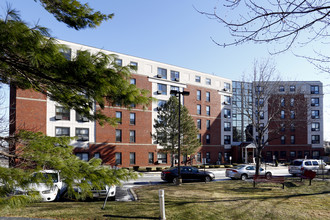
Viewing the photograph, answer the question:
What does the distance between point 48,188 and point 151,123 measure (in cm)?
3576

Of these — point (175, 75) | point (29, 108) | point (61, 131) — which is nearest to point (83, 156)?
point (61, 131)

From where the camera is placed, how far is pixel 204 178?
21781 millimetres

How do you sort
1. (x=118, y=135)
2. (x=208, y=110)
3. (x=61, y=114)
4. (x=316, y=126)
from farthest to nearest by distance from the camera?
(x=316, y=126) < (x=208, y=110) < (x=118, y=135) < (x=61, y=114)

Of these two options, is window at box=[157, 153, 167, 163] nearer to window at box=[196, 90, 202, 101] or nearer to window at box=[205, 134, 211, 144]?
window at box=[205, 134, 211, 144]

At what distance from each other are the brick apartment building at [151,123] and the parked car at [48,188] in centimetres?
1012

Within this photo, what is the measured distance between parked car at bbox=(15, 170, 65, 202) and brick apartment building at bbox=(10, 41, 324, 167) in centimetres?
1012

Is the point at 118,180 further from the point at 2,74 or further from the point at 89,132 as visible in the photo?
the point at 89,132

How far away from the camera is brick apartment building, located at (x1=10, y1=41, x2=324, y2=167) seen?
30781 millimetres

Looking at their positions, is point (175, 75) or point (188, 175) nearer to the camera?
point (188, 175)

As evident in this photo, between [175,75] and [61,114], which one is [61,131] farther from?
[175,75]

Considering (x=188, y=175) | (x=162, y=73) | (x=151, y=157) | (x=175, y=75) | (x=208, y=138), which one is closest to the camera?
(x=188, y=175)

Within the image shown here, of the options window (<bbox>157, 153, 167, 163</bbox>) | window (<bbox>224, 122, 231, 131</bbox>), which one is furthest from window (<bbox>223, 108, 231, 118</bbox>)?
window (<bbox>157, 153, 167, 163</bbox>)

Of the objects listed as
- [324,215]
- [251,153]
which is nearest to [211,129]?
[251,153]

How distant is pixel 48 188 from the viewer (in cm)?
471
